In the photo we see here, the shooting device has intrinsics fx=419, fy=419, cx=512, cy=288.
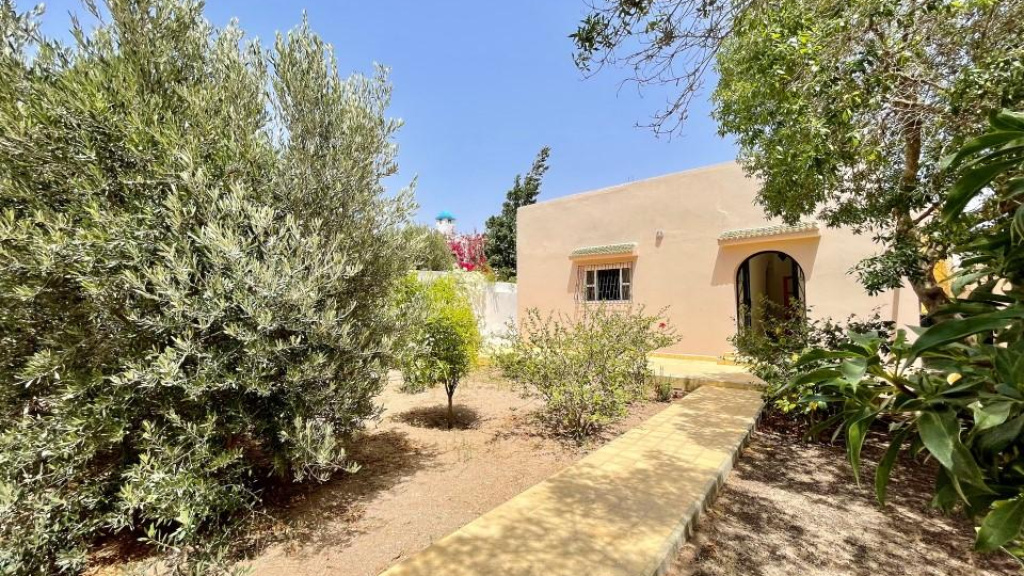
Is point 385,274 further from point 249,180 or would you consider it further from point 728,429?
point 728,429

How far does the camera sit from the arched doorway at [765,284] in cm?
979

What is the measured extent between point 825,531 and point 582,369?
3058mm

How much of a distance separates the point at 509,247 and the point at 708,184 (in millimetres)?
16991

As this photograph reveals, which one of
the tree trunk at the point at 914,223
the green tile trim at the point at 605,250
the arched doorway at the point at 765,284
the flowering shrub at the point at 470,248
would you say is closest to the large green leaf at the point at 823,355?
the tree trunk at the point at 914,223

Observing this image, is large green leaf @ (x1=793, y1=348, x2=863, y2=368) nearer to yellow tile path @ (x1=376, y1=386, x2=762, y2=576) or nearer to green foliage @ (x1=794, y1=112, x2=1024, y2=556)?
green foliage @ (x1=794, y1=112, x2=1024, y2=556)

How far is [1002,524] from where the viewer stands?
89cm

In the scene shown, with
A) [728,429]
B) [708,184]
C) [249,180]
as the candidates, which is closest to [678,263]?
[708,184]

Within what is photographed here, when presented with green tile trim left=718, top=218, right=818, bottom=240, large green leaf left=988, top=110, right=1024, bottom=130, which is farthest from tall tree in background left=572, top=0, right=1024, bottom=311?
green tile trim left=718, top=218, right=818, bottom=240

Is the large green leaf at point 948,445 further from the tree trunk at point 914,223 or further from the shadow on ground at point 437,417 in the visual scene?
the shadow on ground at point 437,417

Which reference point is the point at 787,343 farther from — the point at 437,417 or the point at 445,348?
the point at 437,417

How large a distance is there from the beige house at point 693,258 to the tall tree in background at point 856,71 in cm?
398

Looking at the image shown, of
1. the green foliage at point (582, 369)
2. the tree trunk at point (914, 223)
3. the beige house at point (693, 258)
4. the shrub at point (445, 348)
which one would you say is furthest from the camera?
the beige house at point (693, 258)

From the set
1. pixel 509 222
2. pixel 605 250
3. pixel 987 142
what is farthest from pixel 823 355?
pixel 509 222

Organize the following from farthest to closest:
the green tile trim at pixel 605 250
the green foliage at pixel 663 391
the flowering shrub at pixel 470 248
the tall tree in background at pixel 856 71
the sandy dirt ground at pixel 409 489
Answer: the flowering shrub at pixel 470 248
the green tile trim at pixel 605 250
the green foliage at pixel 663 391
the tall tree in background at pixel 856 71
the sandy dirt ground at pixel 409 489
